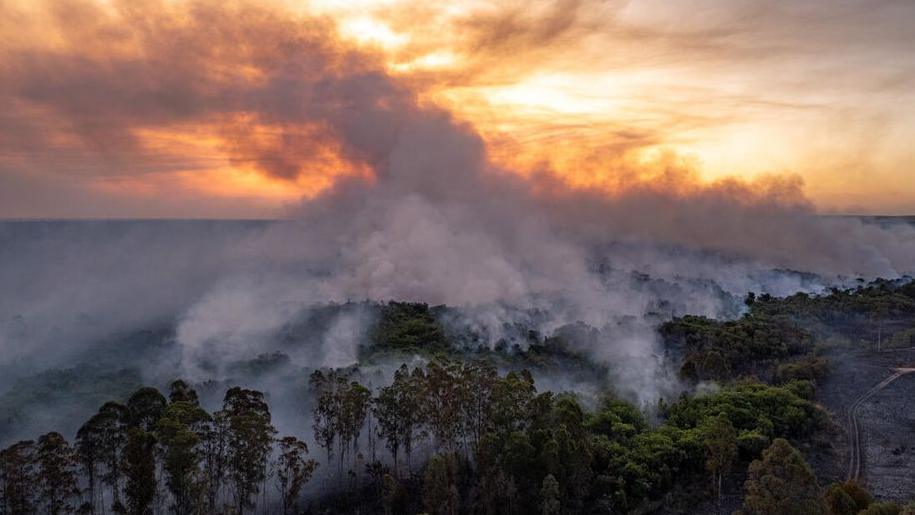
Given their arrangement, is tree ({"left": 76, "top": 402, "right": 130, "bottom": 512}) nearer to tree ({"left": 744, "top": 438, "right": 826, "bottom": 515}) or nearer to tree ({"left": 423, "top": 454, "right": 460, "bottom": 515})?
tree ({"left": 423, "top": 454, "right": 460, "bottom": 515})

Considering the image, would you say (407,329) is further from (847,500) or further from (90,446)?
(847,500)

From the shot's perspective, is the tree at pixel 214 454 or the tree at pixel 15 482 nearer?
the tree at pixel 15 482

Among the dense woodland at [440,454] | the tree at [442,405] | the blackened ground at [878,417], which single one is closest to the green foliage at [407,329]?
the dense woodland at [440,454]

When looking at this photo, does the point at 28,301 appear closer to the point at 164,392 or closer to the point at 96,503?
the point at 164,392

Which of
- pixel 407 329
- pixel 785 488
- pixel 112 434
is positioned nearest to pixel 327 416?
pixel 112 434

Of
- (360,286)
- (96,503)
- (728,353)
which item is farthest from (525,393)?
(360,286)

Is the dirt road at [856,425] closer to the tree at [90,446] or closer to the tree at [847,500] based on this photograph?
the tree at [847,500]

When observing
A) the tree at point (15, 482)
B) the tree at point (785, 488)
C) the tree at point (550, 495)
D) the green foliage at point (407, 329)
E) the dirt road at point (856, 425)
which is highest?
the green foliage at point (407, 329)
